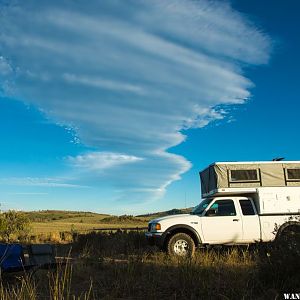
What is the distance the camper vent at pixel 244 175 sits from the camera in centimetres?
1394

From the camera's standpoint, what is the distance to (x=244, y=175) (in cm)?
1403

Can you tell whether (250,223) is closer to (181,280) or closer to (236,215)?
(236,215)

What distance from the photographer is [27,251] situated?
8883 mm

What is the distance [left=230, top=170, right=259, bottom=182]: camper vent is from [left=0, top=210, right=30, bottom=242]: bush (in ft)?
45.3

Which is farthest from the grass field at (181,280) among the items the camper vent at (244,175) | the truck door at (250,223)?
the camper vent at (244,175)

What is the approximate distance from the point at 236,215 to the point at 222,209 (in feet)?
1.50

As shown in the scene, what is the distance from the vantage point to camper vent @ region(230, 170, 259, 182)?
45.7 feet

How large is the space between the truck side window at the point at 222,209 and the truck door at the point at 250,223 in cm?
30

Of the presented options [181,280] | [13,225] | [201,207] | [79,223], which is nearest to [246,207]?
[201,207]

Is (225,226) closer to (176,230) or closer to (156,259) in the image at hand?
(176,230)

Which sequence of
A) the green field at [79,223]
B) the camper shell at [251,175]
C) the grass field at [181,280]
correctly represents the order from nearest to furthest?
the grass field at [181,280]
the camper shell at [251,175]
the green field at [79,223]

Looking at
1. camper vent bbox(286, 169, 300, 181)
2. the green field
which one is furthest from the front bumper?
the green field

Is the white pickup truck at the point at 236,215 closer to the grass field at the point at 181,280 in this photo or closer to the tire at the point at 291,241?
the grass field at the point at 181,280

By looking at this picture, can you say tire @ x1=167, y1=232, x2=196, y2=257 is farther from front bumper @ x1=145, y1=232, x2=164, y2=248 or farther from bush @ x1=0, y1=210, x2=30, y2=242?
bush @ x1=0, y1=210, x2=30, y2=242
